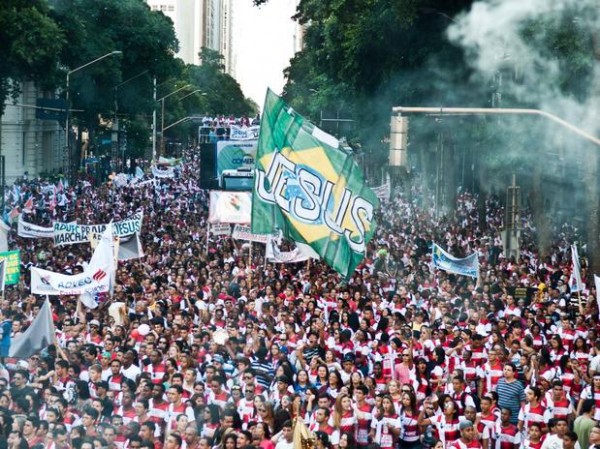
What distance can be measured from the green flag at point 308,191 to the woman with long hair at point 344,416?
5.63 metres

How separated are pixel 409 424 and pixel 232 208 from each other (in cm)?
1506

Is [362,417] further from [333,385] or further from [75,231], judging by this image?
[75,231]

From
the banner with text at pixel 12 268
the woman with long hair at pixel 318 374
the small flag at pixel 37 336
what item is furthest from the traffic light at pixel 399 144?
the banner with text at pixel 12 268

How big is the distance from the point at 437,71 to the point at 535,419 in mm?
24965

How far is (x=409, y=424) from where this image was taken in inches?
483

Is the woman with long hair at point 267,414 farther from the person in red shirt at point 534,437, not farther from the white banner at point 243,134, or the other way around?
the white banner at point 243,134

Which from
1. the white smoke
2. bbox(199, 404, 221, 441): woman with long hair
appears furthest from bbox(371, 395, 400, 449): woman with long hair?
the white smoke

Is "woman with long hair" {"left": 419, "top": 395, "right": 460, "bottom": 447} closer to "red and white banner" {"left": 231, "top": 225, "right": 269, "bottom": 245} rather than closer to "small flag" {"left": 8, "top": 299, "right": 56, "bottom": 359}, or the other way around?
"small flag" {"left": 8, "top": 299, "right": 56, "bottom": 359}

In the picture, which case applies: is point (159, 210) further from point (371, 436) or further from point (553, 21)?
point (371, 436)

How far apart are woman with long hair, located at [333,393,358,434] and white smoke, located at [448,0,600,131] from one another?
14814mm

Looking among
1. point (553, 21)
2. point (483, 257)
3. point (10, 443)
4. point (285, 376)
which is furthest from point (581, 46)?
point (10, 443)

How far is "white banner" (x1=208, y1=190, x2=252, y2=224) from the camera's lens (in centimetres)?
2691

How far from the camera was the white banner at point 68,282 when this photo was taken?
59.4 ft

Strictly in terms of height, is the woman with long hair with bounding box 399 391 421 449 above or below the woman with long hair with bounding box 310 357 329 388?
below
